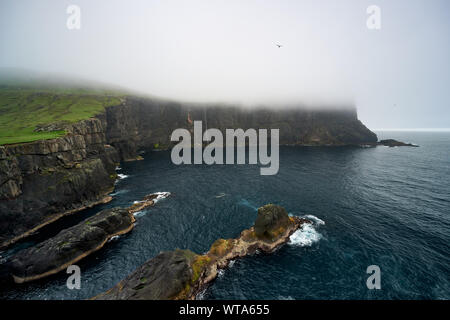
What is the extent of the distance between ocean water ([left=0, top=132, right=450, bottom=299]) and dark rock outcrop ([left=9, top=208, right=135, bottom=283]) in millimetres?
1575

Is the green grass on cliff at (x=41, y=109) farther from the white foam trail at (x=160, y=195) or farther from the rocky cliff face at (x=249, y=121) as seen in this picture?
the white foam trail at (x=160, y=195)

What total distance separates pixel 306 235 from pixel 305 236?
41 centimetres

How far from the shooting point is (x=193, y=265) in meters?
24.5

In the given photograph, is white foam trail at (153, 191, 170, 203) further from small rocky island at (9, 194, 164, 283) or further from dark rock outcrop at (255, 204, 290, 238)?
dark rock outcrop at (255, 204, 290, 238)

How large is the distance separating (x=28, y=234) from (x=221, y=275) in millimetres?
39698

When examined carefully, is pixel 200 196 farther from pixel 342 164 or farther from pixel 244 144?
pixel 244 144

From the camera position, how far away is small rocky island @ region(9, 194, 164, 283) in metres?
25.3

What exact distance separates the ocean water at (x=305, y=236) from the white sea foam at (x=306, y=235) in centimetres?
18

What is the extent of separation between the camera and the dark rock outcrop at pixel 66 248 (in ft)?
82.8

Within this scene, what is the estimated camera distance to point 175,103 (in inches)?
5891
